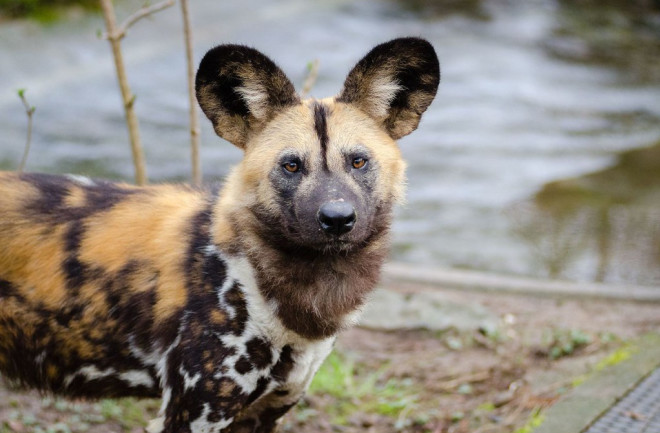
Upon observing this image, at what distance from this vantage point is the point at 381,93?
263 centimetres

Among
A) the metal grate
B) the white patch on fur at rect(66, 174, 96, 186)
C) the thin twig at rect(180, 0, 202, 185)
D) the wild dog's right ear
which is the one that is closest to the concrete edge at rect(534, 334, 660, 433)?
the metal grate

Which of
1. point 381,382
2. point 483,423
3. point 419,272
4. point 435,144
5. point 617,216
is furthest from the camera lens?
point 435,144

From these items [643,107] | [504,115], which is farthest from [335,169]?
[643,107]

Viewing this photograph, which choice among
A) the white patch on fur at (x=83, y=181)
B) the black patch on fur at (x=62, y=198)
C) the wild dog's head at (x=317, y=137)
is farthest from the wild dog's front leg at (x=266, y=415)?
the white patch on fur at (x=83, y=181)

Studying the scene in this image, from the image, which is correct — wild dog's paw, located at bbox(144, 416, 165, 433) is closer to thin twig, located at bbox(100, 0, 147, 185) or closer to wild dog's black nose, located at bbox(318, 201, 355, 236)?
wild dog's black nose, located at bbox(318, 201, 355, 236)

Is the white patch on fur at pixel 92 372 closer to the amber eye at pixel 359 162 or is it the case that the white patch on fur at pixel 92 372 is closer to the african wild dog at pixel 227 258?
the african wild dog at pixel 227 258

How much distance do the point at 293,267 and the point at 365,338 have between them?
171 cm

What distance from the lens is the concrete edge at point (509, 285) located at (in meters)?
4.55

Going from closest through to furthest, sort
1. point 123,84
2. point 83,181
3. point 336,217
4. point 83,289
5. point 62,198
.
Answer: point 336,217
point 83,289
point 62,198
point 83,181
point 123,84

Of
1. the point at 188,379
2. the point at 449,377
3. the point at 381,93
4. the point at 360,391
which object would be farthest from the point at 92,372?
the point at 449,377

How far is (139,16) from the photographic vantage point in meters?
3.46

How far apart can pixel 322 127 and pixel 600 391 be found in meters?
1.67

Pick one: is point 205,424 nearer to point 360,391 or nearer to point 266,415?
point 266,415

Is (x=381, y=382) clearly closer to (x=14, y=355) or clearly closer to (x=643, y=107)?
(x=14, y=355)
